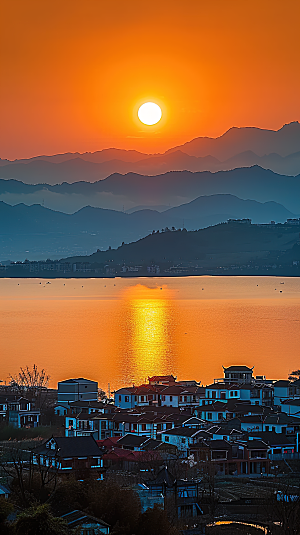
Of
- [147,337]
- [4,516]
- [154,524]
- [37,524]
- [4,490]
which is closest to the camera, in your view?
[37,524]

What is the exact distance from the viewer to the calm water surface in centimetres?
2370

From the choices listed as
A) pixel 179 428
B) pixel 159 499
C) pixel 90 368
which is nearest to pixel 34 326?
pixel 90 368

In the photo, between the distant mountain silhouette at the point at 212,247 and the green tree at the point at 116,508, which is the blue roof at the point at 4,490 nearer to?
the green tree at the point at 116,508

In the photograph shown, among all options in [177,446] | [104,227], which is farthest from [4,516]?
[104,227]

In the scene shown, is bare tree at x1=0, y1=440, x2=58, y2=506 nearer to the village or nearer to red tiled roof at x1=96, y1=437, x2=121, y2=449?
the village

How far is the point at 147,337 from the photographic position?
33.1 m

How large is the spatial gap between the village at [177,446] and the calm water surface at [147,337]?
5.02 m

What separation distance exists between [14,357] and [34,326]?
12.7 m

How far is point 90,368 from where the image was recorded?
23.7m

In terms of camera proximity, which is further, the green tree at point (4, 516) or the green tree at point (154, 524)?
the green tree at point (154, 524)

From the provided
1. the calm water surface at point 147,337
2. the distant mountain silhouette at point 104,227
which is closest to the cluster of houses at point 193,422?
the calm water surface at point 147,337

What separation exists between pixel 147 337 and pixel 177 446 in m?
21.8

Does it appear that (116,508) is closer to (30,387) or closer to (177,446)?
(177,446)

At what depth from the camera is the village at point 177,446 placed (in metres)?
8.19
